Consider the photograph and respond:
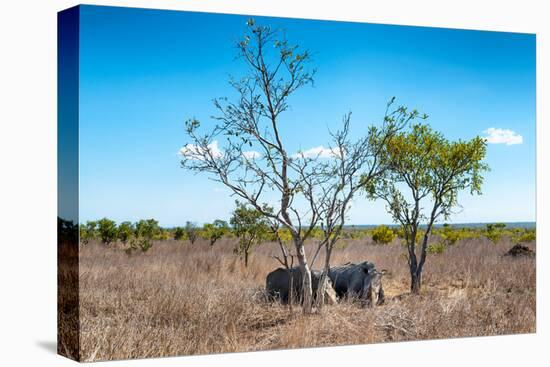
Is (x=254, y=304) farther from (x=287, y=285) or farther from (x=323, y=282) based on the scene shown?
(x=323, y=282)

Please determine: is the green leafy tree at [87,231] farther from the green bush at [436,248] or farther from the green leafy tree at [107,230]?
the green bush at [436,248]

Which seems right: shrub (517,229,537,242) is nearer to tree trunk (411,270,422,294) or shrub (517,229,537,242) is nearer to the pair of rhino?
tree trunk (411,270,422,294)

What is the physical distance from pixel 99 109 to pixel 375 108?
355 centimetres

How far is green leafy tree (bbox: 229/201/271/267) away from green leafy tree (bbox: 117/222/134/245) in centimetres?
132

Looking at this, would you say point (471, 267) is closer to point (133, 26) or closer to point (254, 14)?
point (254, 14)

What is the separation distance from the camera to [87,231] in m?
9.00

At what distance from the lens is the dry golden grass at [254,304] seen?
917 cm

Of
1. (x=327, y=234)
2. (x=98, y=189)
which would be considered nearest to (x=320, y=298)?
(x=327, y=234)

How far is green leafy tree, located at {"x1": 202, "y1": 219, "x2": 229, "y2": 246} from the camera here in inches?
450

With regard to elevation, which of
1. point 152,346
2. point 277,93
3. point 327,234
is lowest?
point 152,346

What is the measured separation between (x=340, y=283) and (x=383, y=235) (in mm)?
1199

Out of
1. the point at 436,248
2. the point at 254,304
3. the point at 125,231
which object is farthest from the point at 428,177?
the point at 125,231

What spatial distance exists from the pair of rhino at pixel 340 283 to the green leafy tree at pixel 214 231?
1058 mm

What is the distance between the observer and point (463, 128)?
1128 cm
